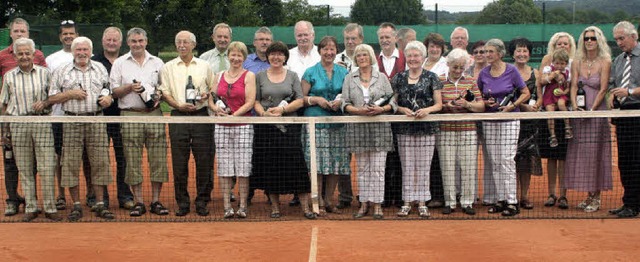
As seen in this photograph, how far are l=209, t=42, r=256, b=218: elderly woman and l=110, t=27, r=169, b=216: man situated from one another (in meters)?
0.67

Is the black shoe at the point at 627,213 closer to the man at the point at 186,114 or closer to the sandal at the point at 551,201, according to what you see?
the sandal at the point at 551,201

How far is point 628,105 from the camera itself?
827 cm

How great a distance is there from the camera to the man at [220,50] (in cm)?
935

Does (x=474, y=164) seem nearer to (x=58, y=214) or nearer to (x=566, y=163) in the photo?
(x=566, y=163)

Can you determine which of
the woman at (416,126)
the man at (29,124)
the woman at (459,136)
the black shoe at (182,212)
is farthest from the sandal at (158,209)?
the woman at (459,136)

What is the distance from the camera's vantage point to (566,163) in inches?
342

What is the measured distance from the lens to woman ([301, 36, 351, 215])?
838cm

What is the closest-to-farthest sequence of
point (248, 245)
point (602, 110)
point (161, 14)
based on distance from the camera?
point (248, 245)
point (602, 110)
point (161, 14)

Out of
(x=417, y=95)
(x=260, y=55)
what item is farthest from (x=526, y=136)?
(x=260, y=55)

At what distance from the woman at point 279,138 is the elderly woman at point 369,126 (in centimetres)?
55

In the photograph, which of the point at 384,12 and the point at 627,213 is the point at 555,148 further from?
the point at 384,12

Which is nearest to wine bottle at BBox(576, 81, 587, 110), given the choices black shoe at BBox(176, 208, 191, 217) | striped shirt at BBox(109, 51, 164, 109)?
black shoe at BBox(176, 208, 191, 217)

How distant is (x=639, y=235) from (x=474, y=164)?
1800 mm

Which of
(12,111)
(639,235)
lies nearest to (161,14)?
(12,111)
